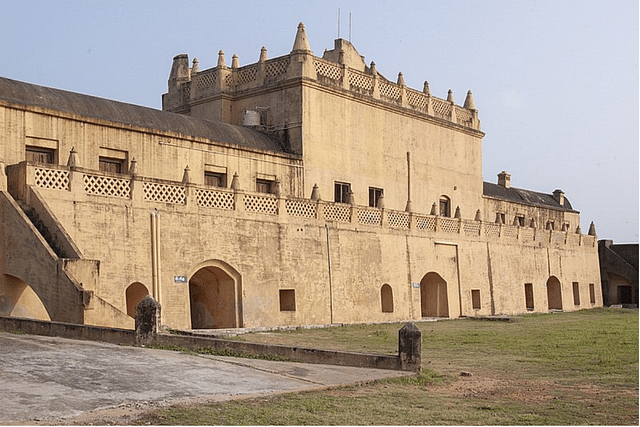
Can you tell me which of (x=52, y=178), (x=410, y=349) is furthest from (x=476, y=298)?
(x=410, y=349)

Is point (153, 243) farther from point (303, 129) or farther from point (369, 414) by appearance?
point (369, 414)

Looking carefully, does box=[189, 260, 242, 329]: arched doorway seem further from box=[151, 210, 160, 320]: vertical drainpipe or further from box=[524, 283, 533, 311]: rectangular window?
box=[524, 283, 533, 311]: rectangular window

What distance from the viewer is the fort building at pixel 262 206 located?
1772 cm

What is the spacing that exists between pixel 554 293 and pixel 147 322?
91.6 feet

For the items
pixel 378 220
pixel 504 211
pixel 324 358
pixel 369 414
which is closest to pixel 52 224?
pixel 324 358

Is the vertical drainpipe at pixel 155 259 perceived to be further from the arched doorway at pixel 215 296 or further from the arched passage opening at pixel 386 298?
the arched passage opening at pixel 386 298

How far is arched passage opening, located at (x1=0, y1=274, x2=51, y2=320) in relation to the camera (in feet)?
56.4

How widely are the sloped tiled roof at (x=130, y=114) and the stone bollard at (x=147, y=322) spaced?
832cm

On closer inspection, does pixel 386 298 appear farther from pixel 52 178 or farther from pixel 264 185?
pixel 52 178

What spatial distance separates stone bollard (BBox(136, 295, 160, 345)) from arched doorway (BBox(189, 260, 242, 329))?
21.8 feet

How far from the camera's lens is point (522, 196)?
4431 centimetres

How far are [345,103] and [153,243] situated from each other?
1100cm

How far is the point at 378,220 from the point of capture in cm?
2686

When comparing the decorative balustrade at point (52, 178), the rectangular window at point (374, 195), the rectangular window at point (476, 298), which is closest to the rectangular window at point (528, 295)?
the rectangular window at point (476, 298)
